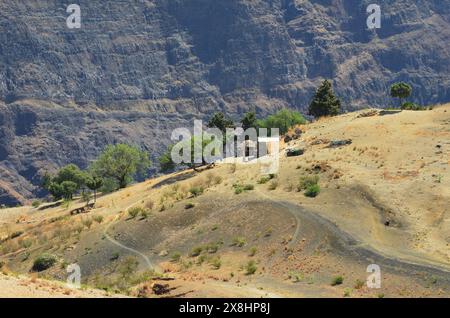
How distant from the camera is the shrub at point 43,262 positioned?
67.8 m

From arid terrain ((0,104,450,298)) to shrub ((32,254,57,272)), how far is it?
78cm

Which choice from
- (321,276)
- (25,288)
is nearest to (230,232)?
(321,276)

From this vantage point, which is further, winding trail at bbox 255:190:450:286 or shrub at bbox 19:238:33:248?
shrub at bbox 19:238:33:248

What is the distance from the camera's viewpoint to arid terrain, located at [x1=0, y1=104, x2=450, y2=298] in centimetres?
4956

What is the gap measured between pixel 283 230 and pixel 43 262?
844 inches

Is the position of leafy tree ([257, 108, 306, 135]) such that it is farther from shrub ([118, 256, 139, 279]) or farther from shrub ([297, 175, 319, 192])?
shrub ([118, 256, 139, 279])

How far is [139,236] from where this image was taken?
229 ft

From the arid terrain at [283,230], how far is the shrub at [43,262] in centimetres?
78

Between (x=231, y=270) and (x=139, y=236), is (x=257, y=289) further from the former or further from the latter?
(x=139, y=236)

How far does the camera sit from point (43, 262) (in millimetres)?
67938

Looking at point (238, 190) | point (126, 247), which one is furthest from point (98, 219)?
point (238, 190)

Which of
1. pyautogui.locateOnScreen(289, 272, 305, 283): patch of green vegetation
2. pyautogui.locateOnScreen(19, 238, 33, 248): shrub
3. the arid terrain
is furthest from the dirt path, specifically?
pyautogui.locateOnScreen(19, 238, 33, 248): shrub

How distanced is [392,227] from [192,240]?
645 inches

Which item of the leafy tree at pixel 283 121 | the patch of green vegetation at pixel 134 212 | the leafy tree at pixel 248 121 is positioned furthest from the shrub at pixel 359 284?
the leafy tree at pixel 283 121
